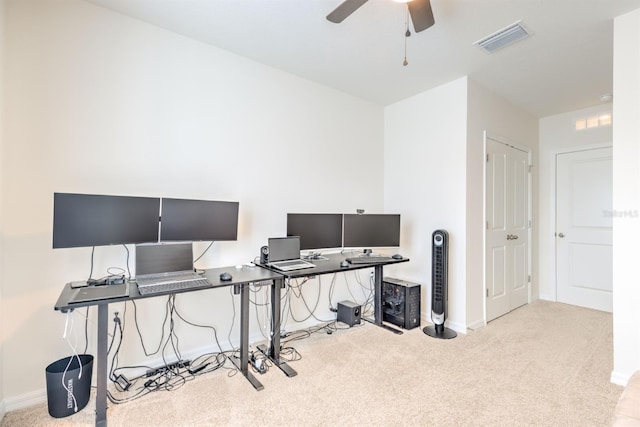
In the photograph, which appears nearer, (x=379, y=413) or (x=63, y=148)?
(x=379, y=413)

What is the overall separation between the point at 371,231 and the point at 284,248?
1027 millimetres

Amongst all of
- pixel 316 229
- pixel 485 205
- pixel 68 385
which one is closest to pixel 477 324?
pixel 485 205

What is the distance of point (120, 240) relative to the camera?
2008 mm

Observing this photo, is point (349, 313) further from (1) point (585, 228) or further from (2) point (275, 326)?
(1) point (585, 228)

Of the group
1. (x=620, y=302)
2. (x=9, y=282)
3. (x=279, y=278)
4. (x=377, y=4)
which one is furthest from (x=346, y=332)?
(x=377, y=4)

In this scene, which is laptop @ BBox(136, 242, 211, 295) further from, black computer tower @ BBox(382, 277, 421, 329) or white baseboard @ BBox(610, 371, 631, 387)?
white baseboard @ BBox(610, 371, 631, 387)

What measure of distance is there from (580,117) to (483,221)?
232 cm

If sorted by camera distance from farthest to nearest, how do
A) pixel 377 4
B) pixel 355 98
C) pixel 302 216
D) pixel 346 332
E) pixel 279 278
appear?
pixel 355 98 → pixel 346 332 → pixel 302 216 → pixel 279 278 → pixel 377 4

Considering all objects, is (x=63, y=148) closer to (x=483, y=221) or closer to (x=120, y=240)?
(x=120, y=240)

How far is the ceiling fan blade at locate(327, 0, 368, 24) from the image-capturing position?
1.74 meters

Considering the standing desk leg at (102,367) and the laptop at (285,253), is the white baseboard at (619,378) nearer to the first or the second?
the laptop at (285,253)

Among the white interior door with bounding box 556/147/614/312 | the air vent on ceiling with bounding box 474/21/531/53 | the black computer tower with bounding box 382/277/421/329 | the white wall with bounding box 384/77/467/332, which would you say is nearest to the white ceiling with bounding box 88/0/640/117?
the air vent on ceiling with bounding box 474/21/531/53

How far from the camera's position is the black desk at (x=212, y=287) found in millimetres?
1743

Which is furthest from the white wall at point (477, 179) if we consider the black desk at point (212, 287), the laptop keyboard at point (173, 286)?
the laptop keyboard at point (173, 286)
